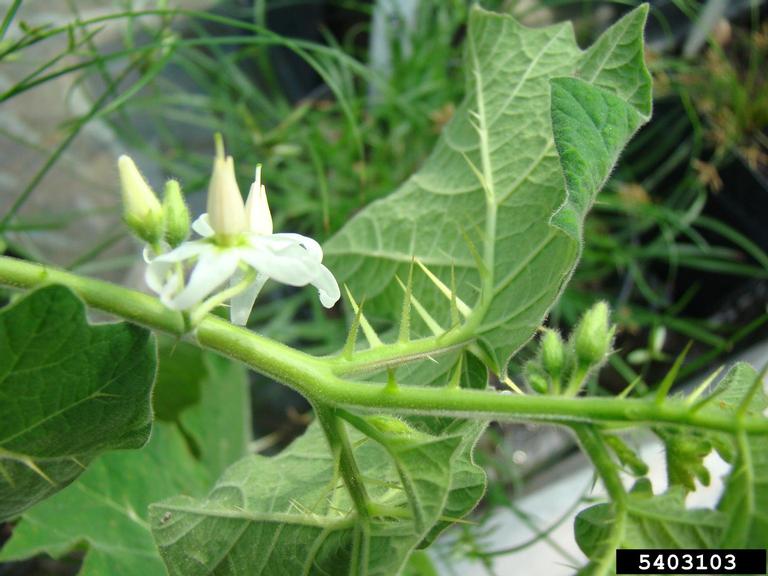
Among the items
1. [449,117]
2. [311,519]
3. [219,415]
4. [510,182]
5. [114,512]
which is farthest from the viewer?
[449,117]

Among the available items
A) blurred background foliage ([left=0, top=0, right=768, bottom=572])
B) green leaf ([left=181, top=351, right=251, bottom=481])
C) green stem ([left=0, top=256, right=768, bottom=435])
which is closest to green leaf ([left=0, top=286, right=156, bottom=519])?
green stem ([left=0, top=256, right=768, bottom=435])

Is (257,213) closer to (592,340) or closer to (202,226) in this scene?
(202,226)

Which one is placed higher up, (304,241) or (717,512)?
(304,241)

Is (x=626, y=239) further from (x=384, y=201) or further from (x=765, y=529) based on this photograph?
(x=765, y=529)

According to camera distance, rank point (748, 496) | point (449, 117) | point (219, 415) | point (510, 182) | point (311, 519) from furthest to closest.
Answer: point (449, 117) → point (219, 415) → point (510, 182) → point (311, 519) → point (748, 496)

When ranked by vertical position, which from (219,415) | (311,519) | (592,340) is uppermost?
(592,340)

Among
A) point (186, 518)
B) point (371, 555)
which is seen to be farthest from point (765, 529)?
point (186, 518)

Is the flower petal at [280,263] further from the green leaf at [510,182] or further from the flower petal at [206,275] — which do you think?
the green leaf at [510,182]

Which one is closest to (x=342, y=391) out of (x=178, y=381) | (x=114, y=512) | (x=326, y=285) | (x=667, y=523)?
(x=326, y=285)
